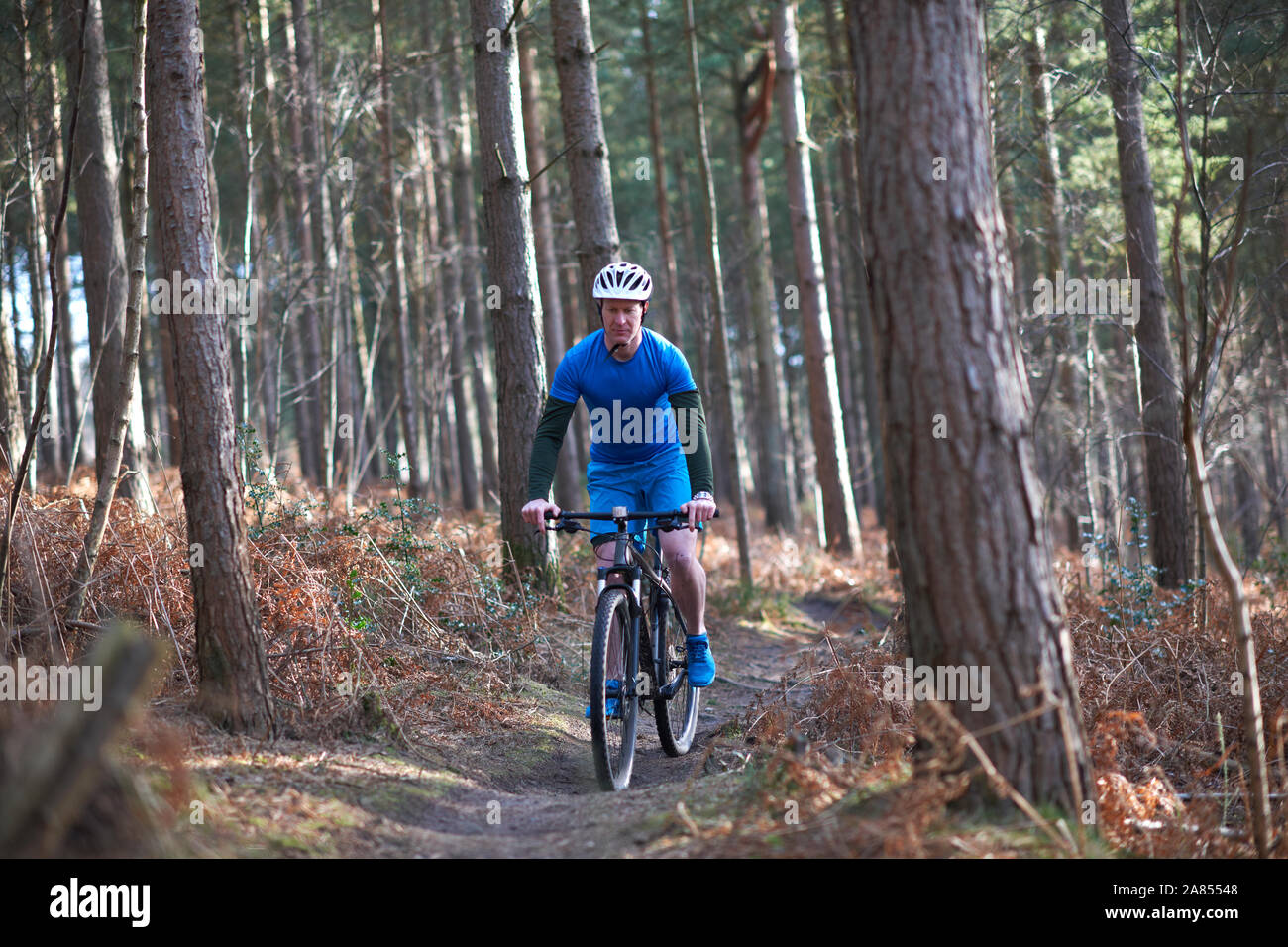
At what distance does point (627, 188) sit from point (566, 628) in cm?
2204

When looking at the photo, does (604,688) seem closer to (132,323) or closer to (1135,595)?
(132,323)

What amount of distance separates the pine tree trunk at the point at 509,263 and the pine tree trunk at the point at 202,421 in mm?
3385

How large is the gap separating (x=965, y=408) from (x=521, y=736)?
3.41 m

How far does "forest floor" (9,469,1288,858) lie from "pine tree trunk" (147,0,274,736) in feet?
0.82

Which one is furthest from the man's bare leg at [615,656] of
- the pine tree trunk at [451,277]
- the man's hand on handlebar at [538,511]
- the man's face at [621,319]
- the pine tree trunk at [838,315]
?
the pine tree trunk at [838,315]

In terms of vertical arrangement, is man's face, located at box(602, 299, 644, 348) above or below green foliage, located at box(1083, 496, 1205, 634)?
above

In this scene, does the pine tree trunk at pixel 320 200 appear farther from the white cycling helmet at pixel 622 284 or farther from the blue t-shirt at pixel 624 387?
the white cycling helmet at pixel 622 284

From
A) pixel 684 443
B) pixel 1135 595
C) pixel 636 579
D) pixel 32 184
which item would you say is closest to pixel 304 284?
pixel 32 184

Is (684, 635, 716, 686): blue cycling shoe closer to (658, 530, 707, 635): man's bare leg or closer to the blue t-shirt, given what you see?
(658, 530, 707, 635): man's bare leg

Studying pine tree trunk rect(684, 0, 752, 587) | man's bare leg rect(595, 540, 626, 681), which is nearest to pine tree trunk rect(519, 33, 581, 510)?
pine tree trunk rect(684, 0, 752, 587)

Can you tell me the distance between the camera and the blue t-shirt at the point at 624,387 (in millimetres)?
5074

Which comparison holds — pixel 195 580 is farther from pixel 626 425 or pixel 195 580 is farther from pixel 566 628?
pixel 566 628

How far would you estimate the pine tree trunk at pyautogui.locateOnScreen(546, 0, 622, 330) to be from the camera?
8.59 meters
